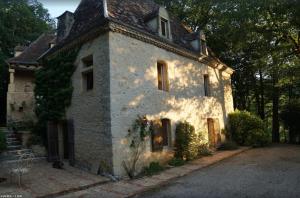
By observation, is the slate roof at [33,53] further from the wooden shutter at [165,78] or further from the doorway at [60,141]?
the wooden shutter at [165,78]

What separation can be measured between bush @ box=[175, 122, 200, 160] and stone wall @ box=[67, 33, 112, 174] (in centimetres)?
404

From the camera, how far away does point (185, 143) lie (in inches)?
491

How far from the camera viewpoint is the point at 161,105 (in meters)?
12.2

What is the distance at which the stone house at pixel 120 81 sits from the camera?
996 centimetres

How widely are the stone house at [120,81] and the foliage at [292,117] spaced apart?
29.4 ft

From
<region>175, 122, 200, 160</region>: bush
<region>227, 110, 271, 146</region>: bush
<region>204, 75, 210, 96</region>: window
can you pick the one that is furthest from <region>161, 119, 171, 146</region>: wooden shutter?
<region>227, 110, 271, 146</region>: bush

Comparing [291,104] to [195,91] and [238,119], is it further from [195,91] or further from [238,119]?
[195,91]

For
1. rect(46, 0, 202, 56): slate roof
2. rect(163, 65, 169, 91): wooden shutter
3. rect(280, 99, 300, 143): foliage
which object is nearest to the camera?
rect(46, 0, 202, 56): slate roof

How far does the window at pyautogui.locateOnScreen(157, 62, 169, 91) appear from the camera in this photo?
1290cm

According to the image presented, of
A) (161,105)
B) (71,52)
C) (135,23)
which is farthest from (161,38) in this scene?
(71,52)

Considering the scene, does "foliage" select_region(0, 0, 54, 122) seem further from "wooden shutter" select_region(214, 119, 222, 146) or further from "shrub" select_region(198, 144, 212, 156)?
"shrub" select_region(198, 144, 212, 156)

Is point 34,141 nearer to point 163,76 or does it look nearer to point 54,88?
point 54,88

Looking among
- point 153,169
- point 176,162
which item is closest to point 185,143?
point 176,162

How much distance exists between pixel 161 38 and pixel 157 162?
18.7ft
